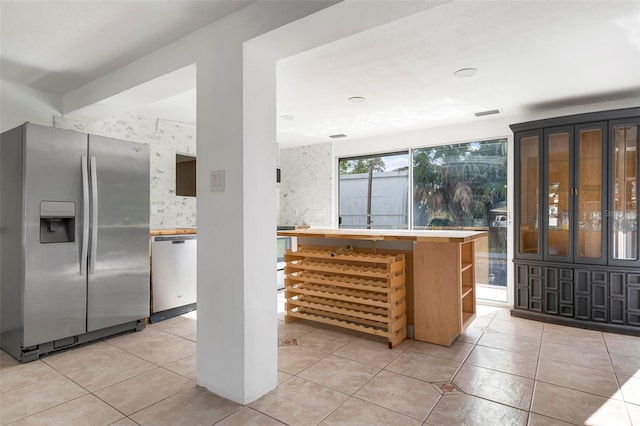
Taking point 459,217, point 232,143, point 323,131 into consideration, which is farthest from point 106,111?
point 459,217

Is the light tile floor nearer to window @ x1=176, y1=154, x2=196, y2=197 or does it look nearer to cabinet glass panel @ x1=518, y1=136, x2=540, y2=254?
cabinet glass panel @ x1=518, y1=136, x2=540, y2=254

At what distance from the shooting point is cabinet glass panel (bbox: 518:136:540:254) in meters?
3.97

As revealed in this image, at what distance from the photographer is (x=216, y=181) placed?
223 cm

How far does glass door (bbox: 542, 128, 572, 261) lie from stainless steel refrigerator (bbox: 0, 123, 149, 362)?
4163mm

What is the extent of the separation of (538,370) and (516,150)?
7.98 feet

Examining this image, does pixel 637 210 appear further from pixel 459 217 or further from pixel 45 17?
pixel 45 17

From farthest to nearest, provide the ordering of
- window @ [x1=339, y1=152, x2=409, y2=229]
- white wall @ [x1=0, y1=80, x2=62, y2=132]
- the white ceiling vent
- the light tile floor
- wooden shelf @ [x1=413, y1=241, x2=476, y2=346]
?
1. window @ [x1=339, y1=152, x2=409, y2=229]
2. the white ceiling vent
3. white wall @ [x1=0, y1=80, x2=62, y2=132]
4. wooden shelf @ [x1=413, y1=241, x2=476, y2=346]
5. the light tile floor

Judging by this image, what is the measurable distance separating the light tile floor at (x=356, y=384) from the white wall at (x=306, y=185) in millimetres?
2978

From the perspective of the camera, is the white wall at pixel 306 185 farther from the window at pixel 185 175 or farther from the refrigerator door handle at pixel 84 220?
the refrigerator door handle at pixel 84 220

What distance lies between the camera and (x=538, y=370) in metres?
2.58

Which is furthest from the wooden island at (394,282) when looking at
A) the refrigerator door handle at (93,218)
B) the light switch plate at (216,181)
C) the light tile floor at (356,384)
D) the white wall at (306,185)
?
the white wall at (306,185)

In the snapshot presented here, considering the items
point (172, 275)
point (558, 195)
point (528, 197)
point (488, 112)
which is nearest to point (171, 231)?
point (172, 275)

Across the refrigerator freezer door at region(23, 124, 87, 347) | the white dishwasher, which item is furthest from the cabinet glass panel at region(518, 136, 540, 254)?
the refrigerator freezer door at region(23, 124, 87, 347)

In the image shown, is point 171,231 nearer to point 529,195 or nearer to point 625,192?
point 529,195
